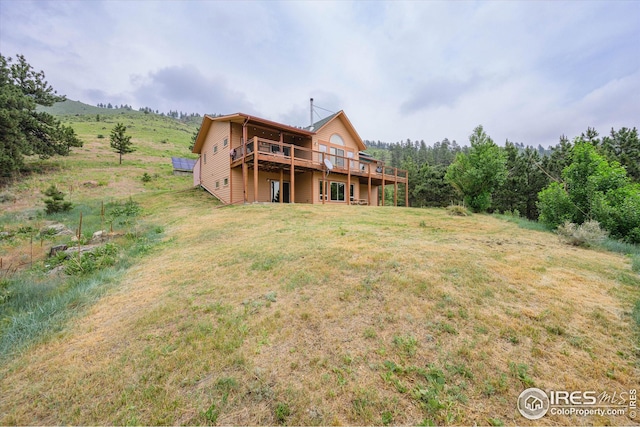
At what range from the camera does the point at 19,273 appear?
6.16 metres

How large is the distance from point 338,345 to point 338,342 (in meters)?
0.05

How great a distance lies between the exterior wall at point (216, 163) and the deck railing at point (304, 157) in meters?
1.69

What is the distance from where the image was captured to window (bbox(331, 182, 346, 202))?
68.2ft

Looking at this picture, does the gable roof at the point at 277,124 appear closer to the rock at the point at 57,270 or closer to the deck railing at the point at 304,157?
the deck railing at the point at 304,157

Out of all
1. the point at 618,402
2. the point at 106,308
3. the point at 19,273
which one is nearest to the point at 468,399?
the point at 618,402

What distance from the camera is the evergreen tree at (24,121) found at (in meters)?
18.1

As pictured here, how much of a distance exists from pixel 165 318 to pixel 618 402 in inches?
209

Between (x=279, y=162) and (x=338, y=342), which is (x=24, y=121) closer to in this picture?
(x=279, y=162)

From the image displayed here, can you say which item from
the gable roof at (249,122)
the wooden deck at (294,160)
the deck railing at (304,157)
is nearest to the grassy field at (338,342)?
the wooden deck at (294,160)

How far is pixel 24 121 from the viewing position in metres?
21.1

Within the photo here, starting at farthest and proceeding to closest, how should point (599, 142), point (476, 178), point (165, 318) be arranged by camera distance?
point (599, 142), point (476, 178), point (165, 318)

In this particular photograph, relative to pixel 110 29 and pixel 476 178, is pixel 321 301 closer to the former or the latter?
pixel 476 178

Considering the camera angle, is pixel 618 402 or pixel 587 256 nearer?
pixel 618 402
